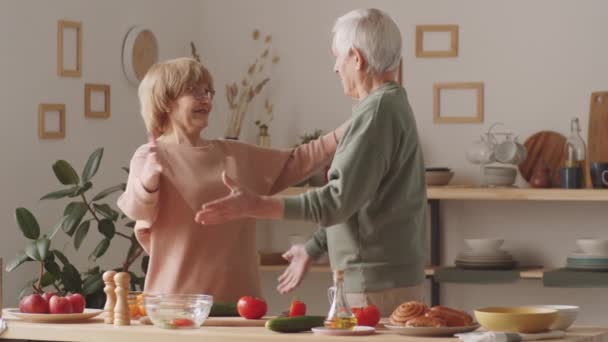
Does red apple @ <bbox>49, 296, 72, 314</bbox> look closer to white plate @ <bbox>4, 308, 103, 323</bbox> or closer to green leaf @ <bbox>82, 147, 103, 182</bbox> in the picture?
white plate @ <bbox>4, 308, 103, 323</bbox>

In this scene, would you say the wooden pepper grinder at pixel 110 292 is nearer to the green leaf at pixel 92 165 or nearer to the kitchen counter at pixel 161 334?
the kitchen counter at pixel 161 334

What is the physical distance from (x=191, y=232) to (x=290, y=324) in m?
0.64

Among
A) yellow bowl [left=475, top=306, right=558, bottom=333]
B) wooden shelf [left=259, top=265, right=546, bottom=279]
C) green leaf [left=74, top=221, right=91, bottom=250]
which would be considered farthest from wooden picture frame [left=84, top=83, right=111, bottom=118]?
yellow bowl [left=475, top=306, right=558, bottom=333]

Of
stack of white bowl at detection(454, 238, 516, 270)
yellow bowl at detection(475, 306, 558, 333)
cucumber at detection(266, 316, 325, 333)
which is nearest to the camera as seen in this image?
yellow bowl at detection(475, 306, 558, 333)

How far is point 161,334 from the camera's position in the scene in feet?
8.80

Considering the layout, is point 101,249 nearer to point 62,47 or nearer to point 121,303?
point 62,47

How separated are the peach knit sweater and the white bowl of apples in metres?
0.28

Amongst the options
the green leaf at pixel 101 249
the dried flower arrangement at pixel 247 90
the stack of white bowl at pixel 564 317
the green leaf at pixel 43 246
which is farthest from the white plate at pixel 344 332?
the dried flower arrangement at pixel 247 90

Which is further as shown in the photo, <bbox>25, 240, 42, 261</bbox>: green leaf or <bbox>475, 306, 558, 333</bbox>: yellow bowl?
<bbox>25, 240, 42, 261</bbox>: green leaf

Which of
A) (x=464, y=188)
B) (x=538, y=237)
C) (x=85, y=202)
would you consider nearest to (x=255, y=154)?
(x=85, y=202)

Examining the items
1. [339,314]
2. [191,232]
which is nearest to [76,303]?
[191,232]

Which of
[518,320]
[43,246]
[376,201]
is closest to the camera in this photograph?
[518,320]

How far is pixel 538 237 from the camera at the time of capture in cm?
536

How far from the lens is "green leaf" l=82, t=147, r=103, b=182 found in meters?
4.77
